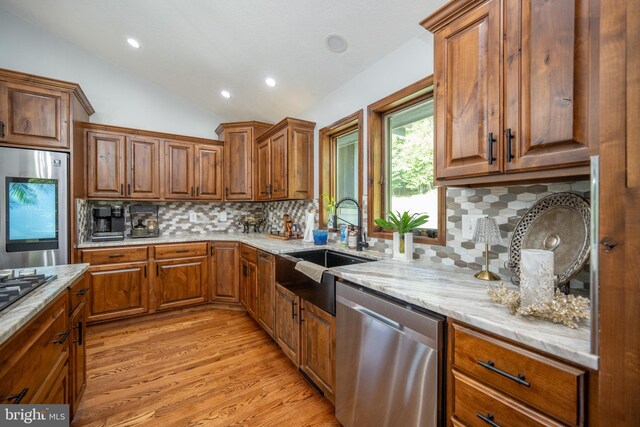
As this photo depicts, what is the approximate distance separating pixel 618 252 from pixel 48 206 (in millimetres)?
Result: 3616

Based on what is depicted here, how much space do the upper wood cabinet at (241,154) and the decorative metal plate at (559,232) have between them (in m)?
3.14

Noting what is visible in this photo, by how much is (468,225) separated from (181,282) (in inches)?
125

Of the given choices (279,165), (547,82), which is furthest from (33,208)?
(547,82)

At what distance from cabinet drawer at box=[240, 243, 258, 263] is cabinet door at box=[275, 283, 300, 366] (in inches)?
25.3

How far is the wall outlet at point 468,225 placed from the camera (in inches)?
63.9

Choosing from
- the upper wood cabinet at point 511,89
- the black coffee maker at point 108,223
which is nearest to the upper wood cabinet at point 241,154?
the black coffee maker at point 108,223

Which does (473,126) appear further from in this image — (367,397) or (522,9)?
(367,397)

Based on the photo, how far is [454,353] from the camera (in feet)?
3.26

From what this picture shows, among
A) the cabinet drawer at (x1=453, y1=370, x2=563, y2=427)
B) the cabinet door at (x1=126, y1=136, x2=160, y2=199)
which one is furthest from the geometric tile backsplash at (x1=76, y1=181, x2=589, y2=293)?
the cabinet drawer at (x1=453, y1=370, x2=563, y2=427)

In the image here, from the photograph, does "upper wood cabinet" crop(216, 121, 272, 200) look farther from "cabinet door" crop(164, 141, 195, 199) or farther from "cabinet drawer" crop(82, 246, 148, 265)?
"cabinet drawer" crop(82, 246, 148, 265)

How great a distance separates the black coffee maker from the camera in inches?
127

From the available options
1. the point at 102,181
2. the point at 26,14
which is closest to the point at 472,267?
the point at 102,181

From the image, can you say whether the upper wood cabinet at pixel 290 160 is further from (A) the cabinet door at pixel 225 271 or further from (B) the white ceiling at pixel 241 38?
(A) the cabinet door at pixel 225 271

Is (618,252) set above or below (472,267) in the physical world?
above
